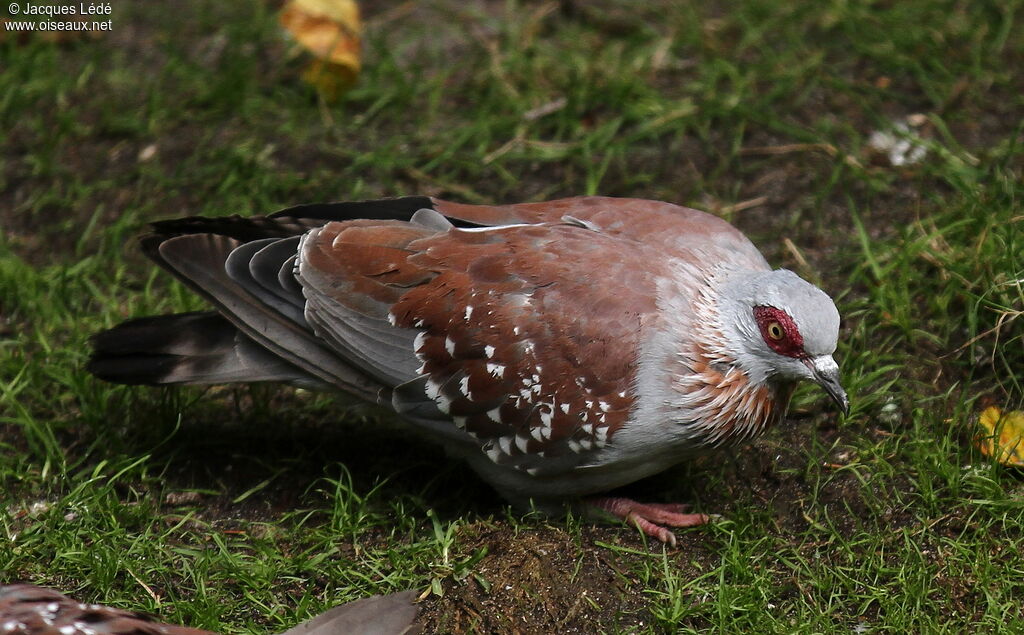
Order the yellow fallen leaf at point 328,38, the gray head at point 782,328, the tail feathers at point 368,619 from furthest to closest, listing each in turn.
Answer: the yellow fallen leaf at point 328,38 < the gray head at point 782,328 < the tail feathers at point 368,619

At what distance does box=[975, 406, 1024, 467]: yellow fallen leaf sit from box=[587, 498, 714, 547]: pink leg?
1.13 metres

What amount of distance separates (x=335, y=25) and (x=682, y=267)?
296 cm

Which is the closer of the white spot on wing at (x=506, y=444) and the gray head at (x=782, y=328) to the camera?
the gray head at (x=782, y=328)

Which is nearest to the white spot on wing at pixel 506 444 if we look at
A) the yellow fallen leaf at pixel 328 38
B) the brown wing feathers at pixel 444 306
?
the brown wing feathers at pixel 444 306

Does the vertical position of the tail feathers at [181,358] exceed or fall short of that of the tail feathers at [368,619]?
it exceeds it

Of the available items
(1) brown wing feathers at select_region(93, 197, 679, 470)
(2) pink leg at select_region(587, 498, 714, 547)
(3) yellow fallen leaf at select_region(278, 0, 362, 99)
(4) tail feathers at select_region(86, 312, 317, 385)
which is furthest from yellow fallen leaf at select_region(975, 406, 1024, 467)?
(3) yellow fallen leaf at select_region(278, 0, 362, 99)

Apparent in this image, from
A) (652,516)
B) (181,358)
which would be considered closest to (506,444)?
(652,516)

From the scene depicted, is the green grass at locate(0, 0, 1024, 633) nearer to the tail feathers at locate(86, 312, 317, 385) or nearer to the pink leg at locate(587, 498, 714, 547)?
the pink leg at locate(587, 498, 714, 547)

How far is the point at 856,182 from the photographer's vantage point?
→ 6051 millimetres

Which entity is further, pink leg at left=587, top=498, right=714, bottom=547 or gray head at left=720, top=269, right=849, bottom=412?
pink leg at left=587, top=498, right=714, bottom=547

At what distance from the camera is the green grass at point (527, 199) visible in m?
4.31

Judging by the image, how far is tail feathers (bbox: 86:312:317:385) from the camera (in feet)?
15.5

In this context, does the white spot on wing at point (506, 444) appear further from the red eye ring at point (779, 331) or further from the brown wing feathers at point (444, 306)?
the red eye ring at point (779, 331)

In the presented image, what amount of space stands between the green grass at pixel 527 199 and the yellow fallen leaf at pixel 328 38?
189mm
